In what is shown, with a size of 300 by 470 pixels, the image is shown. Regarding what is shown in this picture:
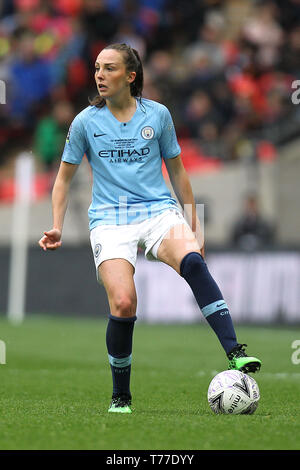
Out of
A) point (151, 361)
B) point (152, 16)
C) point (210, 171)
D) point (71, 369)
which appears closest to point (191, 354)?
point (151, 361)

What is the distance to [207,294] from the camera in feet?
19.9

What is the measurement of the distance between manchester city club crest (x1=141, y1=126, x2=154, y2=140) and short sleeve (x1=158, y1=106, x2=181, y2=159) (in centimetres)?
9

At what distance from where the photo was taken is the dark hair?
6.27 meters

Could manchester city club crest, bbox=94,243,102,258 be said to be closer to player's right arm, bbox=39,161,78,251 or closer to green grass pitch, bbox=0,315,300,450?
player's right arm, bbox=39,161,78,251

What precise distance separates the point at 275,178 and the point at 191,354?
5339 millimetres

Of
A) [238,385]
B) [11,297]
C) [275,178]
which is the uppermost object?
[275,178]

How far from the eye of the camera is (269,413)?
19.8 ft

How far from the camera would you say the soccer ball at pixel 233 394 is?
589 centimetres

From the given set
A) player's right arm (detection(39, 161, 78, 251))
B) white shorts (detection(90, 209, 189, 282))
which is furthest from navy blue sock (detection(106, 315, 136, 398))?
player's right arm (detection(39, 161, 78, 251))

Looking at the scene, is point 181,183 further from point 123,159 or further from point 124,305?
point 124,305

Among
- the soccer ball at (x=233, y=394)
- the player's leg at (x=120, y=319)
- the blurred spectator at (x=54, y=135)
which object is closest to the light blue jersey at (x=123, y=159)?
the player's leg at (x=120, y=319)

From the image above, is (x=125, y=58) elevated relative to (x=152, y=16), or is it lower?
lower

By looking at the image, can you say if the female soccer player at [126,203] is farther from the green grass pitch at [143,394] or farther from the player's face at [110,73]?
the green grass pitch at [143,394]

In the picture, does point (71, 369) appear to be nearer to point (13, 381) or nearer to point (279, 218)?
point (13, 381)
